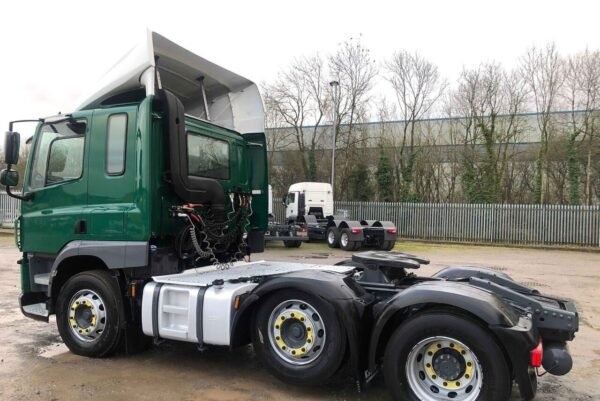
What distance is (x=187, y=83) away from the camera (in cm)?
679

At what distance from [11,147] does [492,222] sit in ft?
80.2

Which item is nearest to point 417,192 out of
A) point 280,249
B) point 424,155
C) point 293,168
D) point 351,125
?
point 424,155

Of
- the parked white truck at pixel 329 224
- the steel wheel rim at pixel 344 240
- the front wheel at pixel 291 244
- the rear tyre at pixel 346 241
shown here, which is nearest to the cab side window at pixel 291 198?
the parked white truck at pixel 329 224

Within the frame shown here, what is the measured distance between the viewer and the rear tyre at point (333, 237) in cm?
2105

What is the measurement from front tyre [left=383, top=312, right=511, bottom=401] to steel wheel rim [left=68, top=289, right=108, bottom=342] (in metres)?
3.18

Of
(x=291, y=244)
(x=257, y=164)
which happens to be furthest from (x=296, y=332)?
(x=291, y=244)

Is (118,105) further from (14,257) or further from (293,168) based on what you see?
(293,168)

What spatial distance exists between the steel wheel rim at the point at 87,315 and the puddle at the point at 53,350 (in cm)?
39

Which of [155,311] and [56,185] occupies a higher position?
[56,185]

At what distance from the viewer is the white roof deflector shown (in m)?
5.52

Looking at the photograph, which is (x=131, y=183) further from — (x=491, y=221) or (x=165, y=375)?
(x=491, y=221)

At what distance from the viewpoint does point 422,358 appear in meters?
4.09

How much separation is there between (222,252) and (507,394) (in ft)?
12.3

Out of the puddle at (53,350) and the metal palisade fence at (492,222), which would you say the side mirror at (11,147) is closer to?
the puddle at (53,350)
